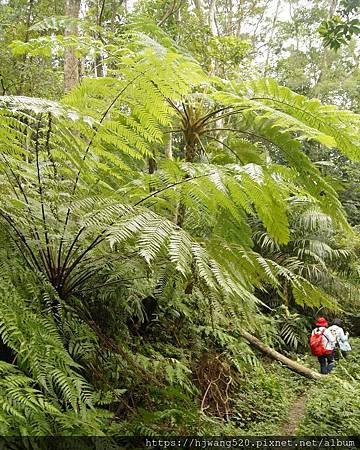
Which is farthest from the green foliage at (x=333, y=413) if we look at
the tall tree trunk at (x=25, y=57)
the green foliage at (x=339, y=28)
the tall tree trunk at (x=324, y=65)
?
the tall tree trunk at (x=324, y=65)

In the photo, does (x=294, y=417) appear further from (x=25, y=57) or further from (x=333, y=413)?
(x=25, y=57)

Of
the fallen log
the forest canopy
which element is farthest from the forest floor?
the fallen log

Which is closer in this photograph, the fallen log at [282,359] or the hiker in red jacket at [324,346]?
the fallen log at [282,359]

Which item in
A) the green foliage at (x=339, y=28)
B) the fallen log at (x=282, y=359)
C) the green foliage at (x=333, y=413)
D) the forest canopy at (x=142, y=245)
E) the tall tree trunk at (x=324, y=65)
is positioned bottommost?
the fallen log at (x=282, y=359)

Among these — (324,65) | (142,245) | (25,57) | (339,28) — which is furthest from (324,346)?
(324,65)

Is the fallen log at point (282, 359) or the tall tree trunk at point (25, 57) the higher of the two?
the tall tree trunk at point (25, 57)

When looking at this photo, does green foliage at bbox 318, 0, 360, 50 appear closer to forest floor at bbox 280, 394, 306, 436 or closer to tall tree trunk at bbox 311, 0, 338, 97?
forest floor at bbox 280, 394, 306, 436

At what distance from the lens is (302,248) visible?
7.63 m

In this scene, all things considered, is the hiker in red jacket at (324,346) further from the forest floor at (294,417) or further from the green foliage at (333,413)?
the green foliage at (333,413)

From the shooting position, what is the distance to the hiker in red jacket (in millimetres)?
5891

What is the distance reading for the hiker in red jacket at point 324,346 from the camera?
5.89m

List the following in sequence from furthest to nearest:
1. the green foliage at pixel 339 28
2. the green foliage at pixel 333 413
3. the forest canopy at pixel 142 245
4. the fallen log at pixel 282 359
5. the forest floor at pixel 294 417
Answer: the fallen log at pixel 282 359, the green foliage at pixel 339 28, the forest floor at pixel 294 417, the green foliage at pixel 333 413, the forest canopy at pixel 142 245

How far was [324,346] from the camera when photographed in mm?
5871

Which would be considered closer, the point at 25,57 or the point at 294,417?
the point at 294,417
